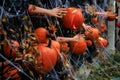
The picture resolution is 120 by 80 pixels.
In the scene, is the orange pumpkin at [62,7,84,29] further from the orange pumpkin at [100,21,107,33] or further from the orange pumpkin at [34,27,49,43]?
the orange pumpkin at [100,21,107,33]

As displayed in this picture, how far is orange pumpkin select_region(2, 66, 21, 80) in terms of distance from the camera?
4.30 meters

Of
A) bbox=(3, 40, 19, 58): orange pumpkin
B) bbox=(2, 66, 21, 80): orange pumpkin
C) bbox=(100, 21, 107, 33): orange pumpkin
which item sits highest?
bbox=(3, 40, 19, 58): orange pumpkin

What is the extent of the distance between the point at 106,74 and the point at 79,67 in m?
0.49

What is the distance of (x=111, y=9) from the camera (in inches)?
359

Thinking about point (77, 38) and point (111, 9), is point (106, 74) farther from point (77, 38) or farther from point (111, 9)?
point (111, 9)

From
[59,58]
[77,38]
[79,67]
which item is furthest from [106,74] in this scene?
[59,58]

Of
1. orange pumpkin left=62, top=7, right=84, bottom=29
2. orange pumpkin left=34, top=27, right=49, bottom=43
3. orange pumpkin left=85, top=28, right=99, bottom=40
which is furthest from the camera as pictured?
orange pumpkin left=85, top=28, right=99, bottom=40

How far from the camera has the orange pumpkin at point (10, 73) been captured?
4297 millimetres

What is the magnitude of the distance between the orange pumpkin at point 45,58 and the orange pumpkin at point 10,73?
0.84 ft

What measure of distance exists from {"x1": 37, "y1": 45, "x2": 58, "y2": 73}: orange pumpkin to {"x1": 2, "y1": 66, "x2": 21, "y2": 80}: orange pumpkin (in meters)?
0.26

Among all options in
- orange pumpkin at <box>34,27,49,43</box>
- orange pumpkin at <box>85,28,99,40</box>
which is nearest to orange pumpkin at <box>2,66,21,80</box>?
orange pumpkin at <box>34,27,49,43</box>

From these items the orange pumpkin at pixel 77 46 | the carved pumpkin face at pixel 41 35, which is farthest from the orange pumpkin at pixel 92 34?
the carved pumpkin face at pixel 41 35

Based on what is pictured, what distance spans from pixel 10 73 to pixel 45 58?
429mm

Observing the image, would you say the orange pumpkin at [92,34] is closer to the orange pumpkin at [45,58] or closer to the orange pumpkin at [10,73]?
the orange pumpkin at [45,58]
